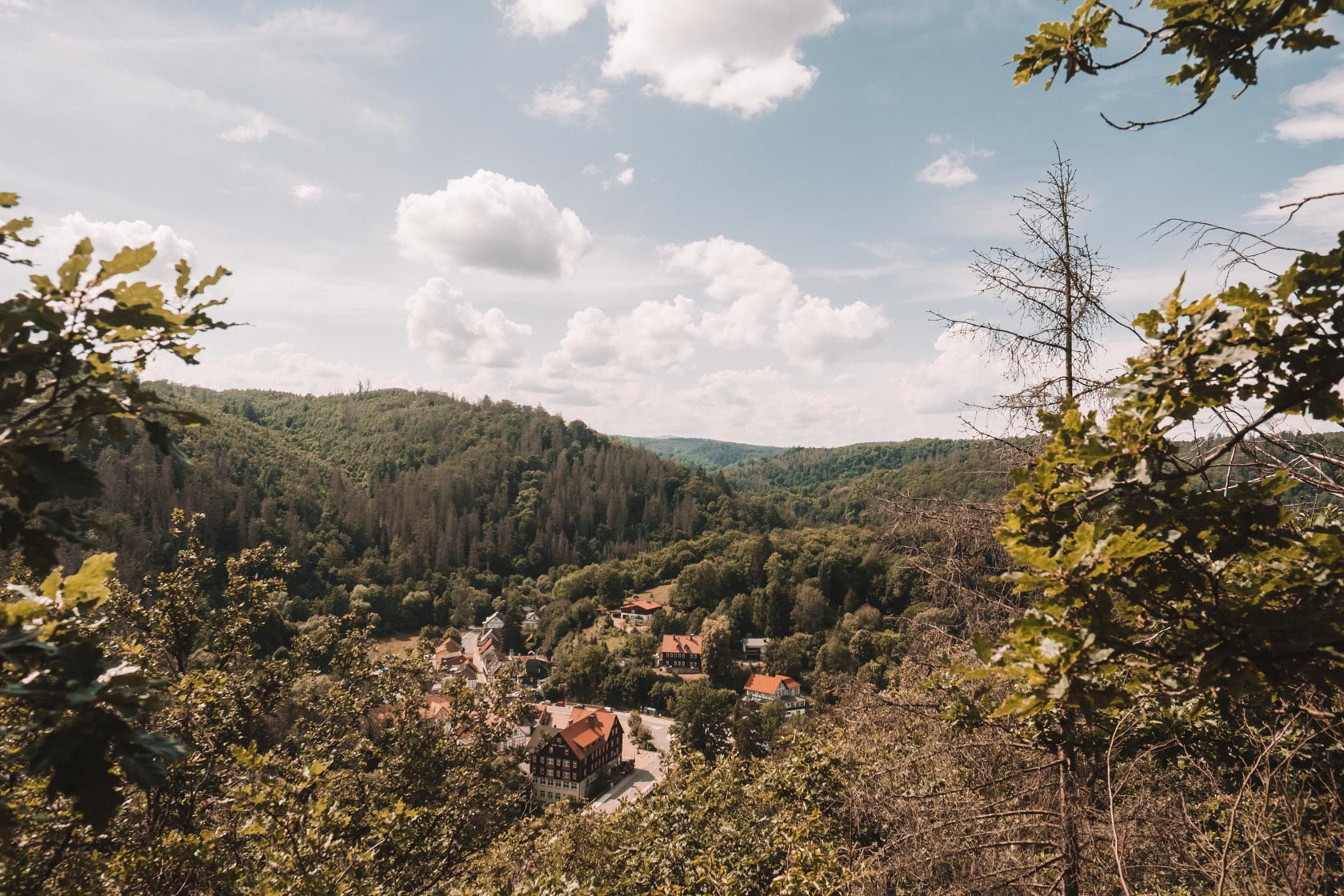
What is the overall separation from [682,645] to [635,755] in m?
20.0

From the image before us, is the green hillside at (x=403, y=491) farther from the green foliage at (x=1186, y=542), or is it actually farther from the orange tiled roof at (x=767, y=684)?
the green foliage at (x=1186, y=542)

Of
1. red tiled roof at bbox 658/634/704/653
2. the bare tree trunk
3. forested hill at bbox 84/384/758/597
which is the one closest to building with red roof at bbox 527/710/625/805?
red tiled roof at bbox 658/634/704/653

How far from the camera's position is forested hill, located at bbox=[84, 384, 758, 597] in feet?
284

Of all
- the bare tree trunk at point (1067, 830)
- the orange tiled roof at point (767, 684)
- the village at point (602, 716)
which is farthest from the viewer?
the orange tiled roof at point (767, 684)

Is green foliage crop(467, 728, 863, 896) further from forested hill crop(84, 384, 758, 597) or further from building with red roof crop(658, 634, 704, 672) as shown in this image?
forested hill crop(84, 384, 758, 597)

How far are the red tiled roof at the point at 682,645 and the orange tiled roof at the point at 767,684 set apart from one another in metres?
9.52

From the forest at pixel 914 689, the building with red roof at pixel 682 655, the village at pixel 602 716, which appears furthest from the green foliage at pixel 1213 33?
the building with red roof at pixel 682 655

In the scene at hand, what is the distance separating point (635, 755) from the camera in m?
47.8

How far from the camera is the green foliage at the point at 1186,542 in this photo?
2166 millimetres

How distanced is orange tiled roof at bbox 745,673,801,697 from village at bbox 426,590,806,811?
8cm

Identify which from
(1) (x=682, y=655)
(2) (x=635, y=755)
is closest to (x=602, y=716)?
(2) (x=635, y=755)

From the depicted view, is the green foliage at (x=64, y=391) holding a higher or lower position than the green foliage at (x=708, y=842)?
higher

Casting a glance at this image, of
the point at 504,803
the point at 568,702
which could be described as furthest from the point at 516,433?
the point at 504,803

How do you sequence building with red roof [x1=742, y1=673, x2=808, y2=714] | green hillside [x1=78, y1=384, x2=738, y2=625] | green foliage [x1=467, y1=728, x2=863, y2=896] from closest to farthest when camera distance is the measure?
green foliage [x1=467, y1=728, x2=863, y2=896], building with red roof [x1=742, y1=673, x2=808, y2=714], green hillside [x1=78, y1=384, x2=738, y2=625]
